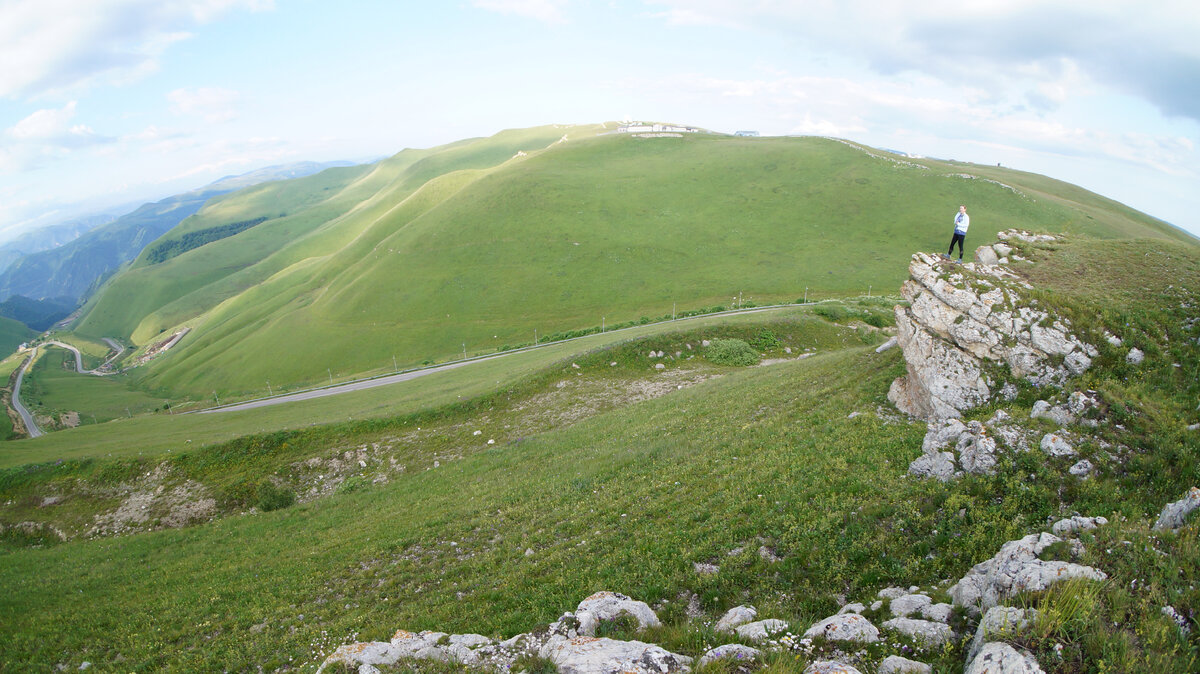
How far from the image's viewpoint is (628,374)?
3316cm

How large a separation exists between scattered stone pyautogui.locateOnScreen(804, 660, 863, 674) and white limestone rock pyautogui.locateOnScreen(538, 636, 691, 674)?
1.69 meters

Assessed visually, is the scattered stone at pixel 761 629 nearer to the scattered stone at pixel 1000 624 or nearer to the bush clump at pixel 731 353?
the scattered stone at pixel 1000 624

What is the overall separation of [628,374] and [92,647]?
86.8ft

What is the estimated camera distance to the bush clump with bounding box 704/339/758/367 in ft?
111

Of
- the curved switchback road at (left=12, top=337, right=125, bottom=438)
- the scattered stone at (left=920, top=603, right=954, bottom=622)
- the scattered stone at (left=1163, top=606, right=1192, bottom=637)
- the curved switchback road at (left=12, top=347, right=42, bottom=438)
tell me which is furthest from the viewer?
the curved switchback road at (left=12, top=337, right=125, bottom=438)

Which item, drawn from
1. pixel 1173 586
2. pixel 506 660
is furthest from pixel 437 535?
pixel 1173 586

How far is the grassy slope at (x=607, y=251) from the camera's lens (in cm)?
7719

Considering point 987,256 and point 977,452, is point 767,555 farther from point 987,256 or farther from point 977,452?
point 987,256

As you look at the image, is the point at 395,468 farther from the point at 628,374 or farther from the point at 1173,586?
the point at 1173,586

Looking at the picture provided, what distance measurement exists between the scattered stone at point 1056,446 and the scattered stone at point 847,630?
685cm

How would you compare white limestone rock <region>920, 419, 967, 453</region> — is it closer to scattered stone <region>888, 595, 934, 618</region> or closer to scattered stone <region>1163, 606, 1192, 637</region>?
scattered stone <region>888, 595, 934, 618</region>

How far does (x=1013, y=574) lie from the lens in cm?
709

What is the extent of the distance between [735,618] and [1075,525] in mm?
6118

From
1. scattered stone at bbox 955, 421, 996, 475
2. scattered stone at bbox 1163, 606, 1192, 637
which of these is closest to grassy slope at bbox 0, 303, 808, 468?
scattered stone at bbox 955, 421, 996, 475
